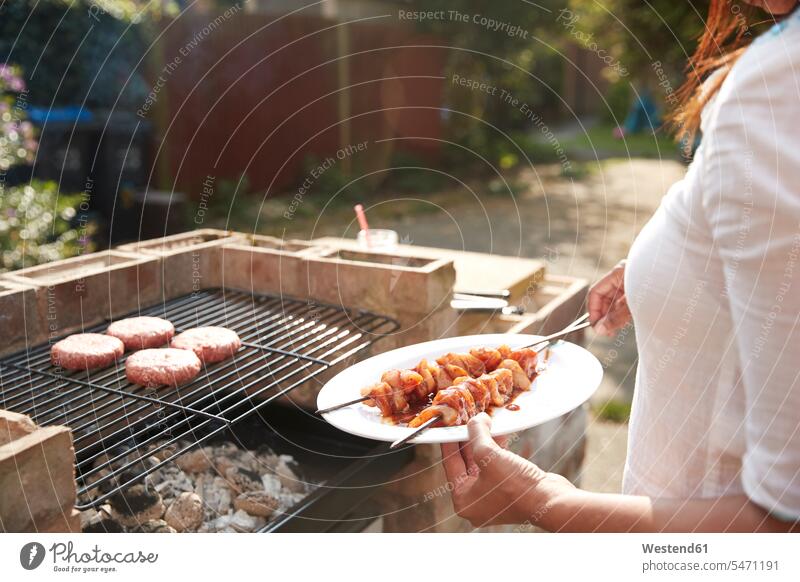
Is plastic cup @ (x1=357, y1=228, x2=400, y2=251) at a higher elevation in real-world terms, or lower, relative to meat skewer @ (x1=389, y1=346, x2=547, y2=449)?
lower

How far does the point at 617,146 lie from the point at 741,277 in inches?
595

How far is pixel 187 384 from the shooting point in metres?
1.80

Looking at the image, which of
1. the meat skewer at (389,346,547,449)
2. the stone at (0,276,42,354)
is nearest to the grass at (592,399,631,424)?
the meat skewer at (389,346,547,449)

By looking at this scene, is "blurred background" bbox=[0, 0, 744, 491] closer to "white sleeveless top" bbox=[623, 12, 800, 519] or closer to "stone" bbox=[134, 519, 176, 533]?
"stone" bbox=[134, 519, 176, 533]

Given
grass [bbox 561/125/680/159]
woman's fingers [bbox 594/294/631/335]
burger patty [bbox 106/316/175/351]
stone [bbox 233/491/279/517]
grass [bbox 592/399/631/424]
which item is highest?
woman's fingers [bbox 594/294/631/335]

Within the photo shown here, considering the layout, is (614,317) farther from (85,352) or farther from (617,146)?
(617,146)

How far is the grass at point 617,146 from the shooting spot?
13.8m

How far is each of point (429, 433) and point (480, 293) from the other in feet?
3.39

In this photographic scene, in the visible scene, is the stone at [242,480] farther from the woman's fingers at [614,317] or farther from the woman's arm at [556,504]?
the woman's fingers at [614,317]

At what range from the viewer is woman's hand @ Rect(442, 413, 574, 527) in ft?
3.81

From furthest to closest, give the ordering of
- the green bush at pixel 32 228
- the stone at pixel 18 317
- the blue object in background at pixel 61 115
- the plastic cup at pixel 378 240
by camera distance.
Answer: the blue object in background at pixel 61 115
the green bush at pixel 32 228
the plastic cup at pixel 378 240
the stone at pixel 18 317

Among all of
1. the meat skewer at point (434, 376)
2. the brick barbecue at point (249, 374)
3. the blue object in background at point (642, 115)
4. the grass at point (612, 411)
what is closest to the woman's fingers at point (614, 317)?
the meat skewer at point (434, 376)

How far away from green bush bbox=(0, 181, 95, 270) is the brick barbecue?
1571 millimetres

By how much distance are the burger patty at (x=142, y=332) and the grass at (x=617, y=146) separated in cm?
1150
